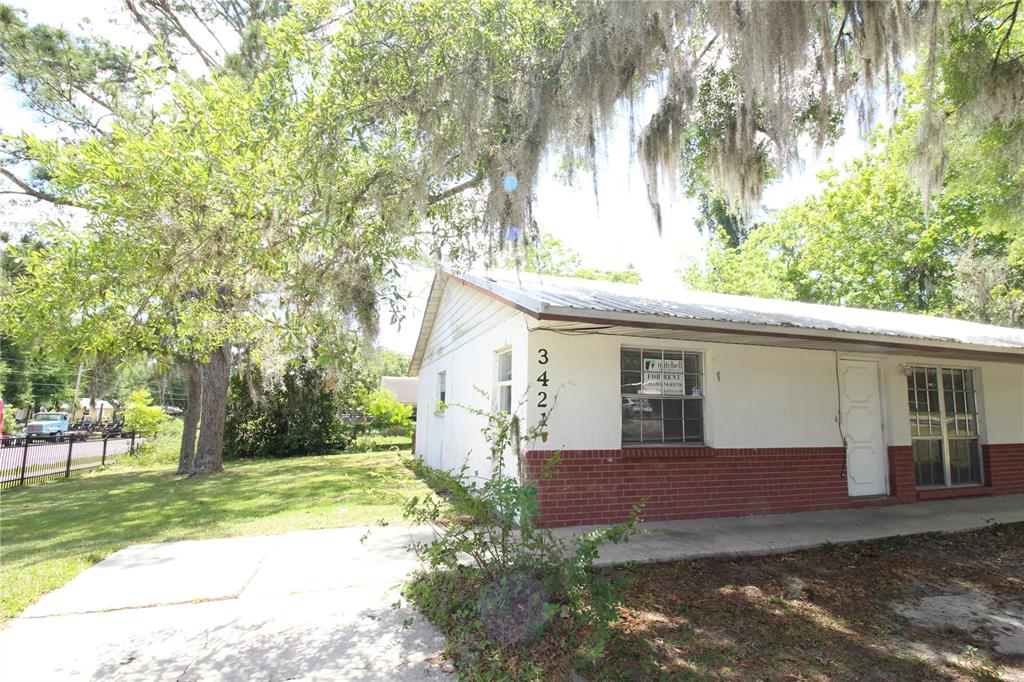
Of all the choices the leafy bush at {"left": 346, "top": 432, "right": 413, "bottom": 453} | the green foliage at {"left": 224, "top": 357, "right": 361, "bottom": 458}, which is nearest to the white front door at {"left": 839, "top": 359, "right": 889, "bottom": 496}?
the green foliage at {"left": 224, "top": 357, "right": 361, "bottom": 458}

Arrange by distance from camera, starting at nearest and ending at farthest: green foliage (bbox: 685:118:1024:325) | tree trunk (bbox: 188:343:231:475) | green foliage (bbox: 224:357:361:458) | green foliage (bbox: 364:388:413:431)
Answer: tree trunk (bbox: 188:343:231:475), green foliage (bbox: 685:118:1024:325), green foliage (bbox: 224:357:361:458), green foliage (bbox: 364:388:413:431)

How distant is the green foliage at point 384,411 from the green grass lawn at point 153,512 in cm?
1247

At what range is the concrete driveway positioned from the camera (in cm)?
329

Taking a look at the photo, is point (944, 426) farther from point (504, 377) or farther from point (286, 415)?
point (286, 415)

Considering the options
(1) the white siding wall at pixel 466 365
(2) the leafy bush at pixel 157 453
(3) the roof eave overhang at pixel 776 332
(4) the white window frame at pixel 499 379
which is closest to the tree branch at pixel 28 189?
(2) the leafy bush at pixel 157 453

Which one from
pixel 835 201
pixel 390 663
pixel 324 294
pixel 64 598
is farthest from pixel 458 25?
pixel 835 201

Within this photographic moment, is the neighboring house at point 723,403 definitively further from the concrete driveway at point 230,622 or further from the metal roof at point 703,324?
the concrete driveway at point 230,622

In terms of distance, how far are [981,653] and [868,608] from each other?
77cm

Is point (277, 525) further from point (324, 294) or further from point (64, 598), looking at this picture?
point (324, 294)

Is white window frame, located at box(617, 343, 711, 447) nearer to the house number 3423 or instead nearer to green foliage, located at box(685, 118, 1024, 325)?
the house number 3423

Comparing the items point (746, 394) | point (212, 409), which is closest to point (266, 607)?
point (746, 394)

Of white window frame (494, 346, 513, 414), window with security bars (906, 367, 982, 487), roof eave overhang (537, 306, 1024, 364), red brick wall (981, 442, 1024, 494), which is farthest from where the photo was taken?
red brick wall (981, 442, 1024, 494)

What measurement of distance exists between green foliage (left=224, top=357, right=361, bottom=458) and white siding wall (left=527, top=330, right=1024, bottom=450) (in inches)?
557

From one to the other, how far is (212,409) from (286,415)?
5940 mm
